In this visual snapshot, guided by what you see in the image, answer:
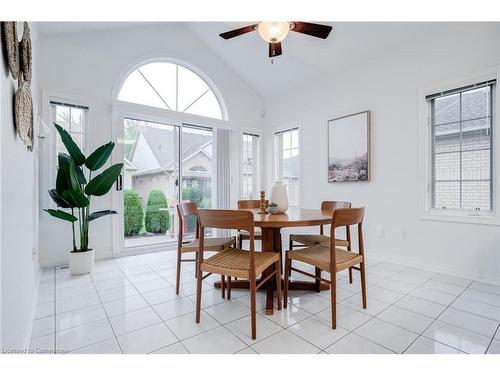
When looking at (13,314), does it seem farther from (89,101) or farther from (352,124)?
(352,124)

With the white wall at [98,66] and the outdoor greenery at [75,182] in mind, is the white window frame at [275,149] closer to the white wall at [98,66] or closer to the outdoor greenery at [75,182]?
the white wall at [98,66]

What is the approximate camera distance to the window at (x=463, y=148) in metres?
2.68

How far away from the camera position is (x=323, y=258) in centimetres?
191

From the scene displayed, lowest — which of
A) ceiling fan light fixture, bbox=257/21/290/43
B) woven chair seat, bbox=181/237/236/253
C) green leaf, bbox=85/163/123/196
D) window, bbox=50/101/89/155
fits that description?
woven chair seat, bbox=181/237/236/253

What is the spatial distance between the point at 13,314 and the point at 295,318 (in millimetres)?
1654

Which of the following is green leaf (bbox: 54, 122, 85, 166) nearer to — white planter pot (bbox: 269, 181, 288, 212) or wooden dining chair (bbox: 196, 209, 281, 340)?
wooden dining chair (bbox: 196, 209, 281, 340)

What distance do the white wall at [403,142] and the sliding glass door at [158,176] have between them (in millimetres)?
2068

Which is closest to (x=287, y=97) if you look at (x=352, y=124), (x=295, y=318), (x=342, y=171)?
(x=352, y=124)

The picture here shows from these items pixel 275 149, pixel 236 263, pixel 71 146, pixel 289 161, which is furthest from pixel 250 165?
pixel 236 263

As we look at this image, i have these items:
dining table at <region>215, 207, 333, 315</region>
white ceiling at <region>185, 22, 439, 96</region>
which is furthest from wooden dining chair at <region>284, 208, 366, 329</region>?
white ceiling at <region>185, 22, 439, 96</region>

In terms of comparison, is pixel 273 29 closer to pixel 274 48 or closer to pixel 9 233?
pixel 274 48

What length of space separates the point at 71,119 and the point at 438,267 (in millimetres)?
4911

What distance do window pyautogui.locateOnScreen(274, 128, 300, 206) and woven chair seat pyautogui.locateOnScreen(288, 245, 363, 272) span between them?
2.58 m

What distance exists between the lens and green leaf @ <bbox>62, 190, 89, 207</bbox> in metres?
2.67
